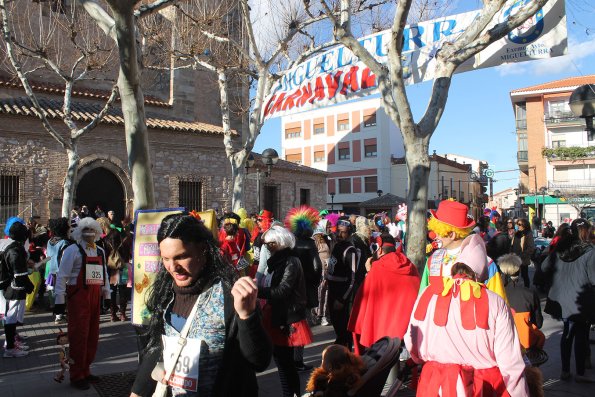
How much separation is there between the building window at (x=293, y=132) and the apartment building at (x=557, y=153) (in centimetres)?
2150

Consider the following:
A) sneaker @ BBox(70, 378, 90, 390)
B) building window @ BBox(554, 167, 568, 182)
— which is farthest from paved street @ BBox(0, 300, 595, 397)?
building window @ BBox(554, 167, 568, 182)

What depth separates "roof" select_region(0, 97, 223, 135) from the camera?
51.0 feet

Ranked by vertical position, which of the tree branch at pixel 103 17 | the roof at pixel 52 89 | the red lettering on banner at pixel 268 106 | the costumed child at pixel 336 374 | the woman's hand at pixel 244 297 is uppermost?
the roof at pixel 52 89

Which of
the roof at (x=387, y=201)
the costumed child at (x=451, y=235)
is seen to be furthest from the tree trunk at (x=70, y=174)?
the roof at (x=387, y=201)

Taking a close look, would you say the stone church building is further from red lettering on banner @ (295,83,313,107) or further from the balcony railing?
the balcony railing

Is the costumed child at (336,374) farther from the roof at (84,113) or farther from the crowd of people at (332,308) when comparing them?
the roof at (84,113)

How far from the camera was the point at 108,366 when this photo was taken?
232 inches

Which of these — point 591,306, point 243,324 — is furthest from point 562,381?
point 243,324

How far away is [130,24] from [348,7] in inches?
166

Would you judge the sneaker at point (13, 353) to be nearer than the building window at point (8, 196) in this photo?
Yes

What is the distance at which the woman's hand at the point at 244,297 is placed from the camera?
1.79 metres

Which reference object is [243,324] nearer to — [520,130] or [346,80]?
[346,80]

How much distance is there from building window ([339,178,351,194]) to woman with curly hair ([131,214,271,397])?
48294 mm

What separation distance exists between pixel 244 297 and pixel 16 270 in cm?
552
